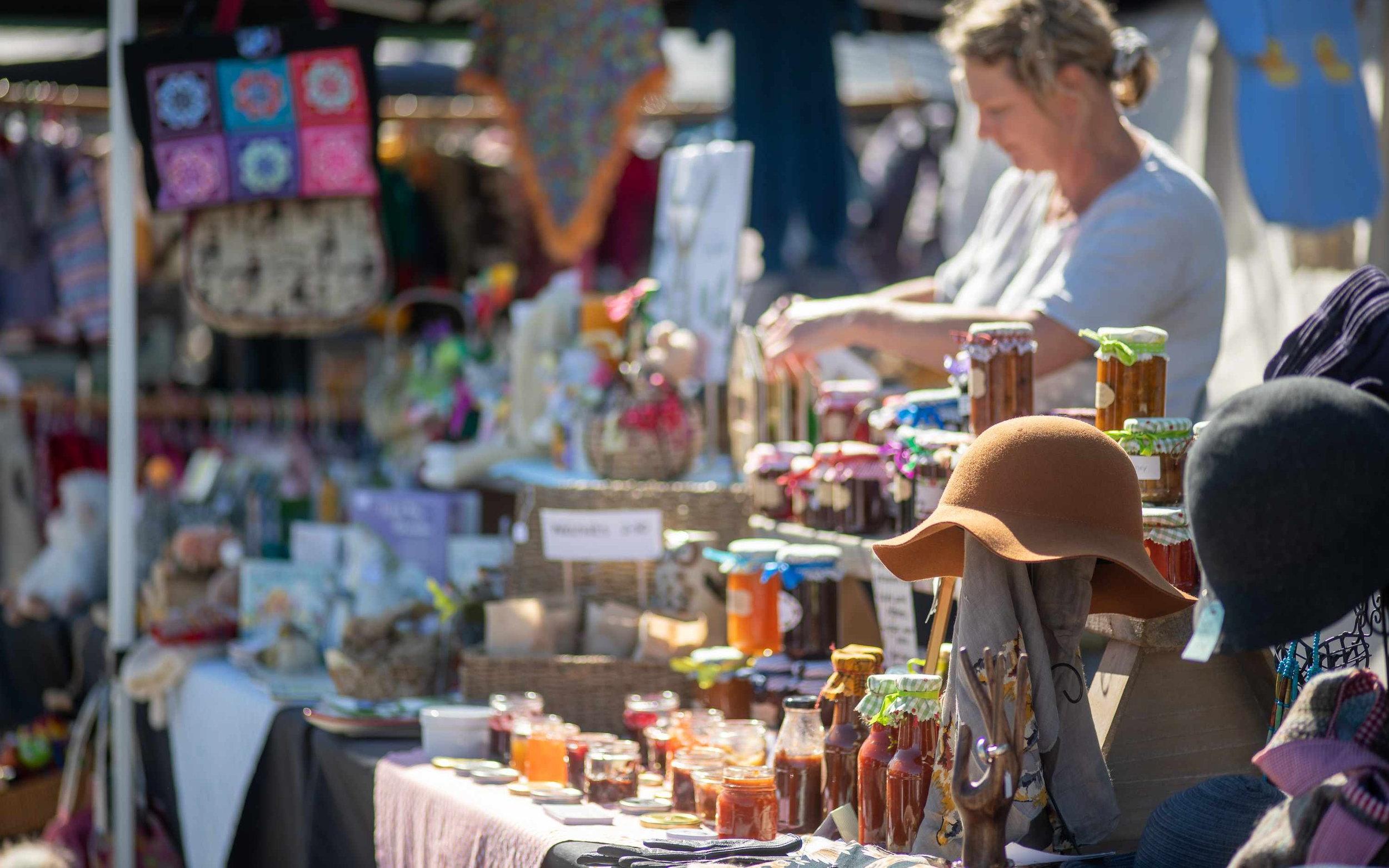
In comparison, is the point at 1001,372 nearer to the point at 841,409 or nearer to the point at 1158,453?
the point at 1158,453

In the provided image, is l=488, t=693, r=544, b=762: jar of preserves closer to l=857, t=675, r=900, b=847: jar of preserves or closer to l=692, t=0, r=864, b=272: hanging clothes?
l=857, t=675, r=900, b=847: jar of preserves

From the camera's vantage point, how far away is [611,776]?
2.20 meters

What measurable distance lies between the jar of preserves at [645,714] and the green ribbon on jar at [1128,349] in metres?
0.90

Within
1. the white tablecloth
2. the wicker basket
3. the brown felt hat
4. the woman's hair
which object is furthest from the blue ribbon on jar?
the white tablecloth

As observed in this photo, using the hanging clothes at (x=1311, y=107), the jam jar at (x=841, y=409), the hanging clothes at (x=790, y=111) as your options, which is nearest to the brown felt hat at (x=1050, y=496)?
the jam jar at (x=841, y=409)

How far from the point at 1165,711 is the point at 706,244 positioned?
1.77 metres

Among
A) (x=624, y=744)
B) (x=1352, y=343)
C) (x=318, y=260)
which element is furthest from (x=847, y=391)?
(x=318, y=260)

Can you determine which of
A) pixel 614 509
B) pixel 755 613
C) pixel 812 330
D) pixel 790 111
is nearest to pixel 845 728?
pixel 755 613

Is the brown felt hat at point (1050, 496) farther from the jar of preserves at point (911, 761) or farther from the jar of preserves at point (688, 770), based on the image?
the jar of preserves at point (688, 770)

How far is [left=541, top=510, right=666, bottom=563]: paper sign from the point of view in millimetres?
2762

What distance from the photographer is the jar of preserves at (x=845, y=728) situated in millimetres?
1947

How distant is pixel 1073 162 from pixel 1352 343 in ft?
3.91

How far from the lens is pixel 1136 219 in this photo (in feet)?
8.19

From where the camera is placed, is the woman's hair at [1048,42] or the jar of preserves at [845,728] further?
the woman's hair at [1048,42]
